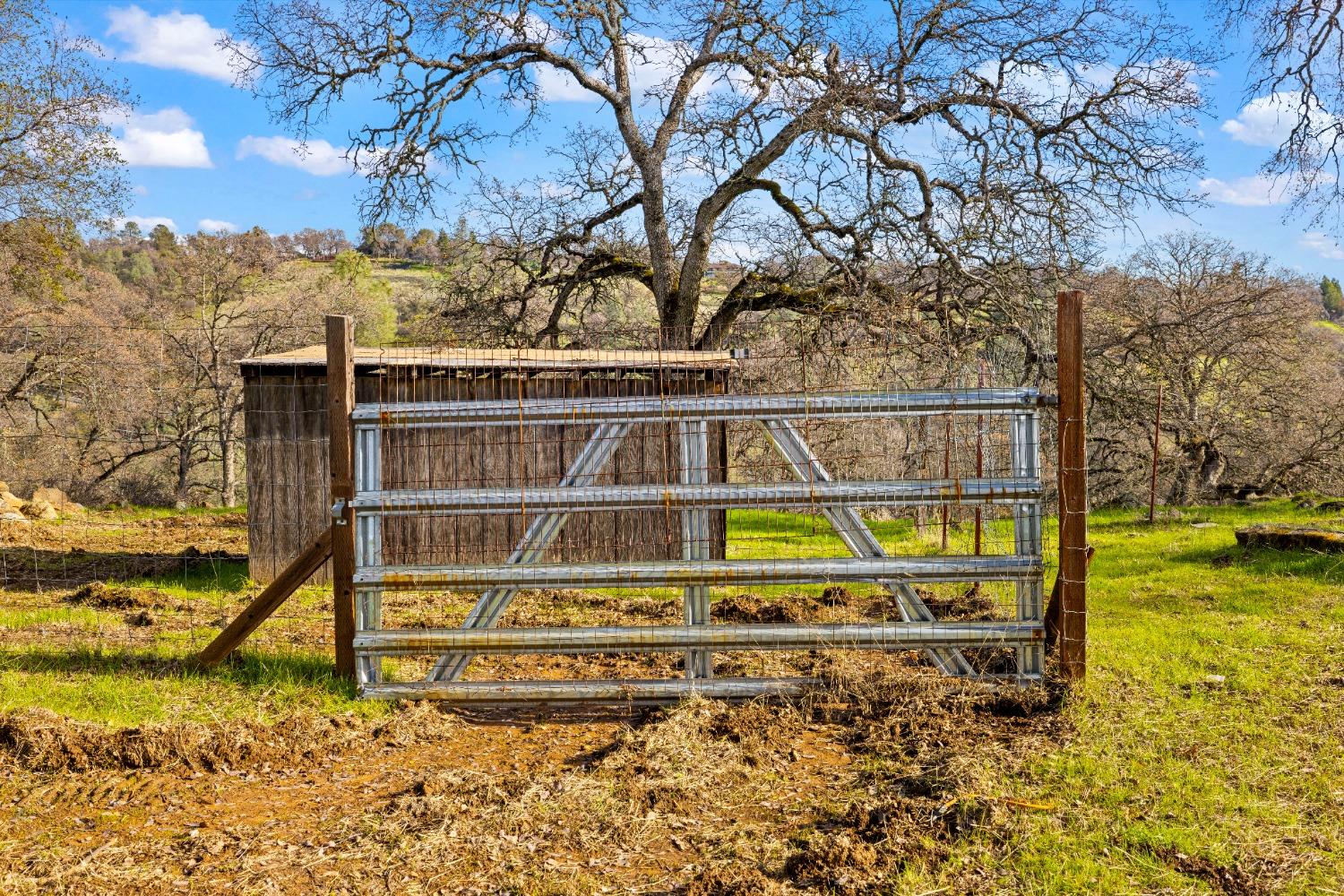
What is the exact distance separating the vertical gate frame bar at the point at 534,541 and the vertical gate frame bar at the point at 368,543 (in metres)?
0.41

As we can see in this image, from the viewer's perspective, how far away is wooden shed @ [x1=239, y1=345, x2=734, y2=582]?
444 inches

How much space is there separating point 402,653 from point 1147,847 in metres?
4.26

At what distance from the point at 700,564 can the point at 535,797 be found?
1.84 metres

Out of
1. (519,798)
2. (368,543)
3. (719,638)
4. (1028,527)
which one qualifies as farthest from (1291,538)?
(368,543)

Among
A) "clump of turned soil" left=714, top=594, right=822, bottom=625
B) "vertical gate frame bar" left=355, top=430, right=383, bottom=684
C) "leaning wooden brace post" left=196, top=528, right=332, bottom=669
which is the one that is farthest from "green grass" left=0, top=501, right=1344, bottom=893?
"clump of turned soil" left=714, top=594, right=822, bottom=625

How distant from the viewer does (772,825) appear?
4324 mm

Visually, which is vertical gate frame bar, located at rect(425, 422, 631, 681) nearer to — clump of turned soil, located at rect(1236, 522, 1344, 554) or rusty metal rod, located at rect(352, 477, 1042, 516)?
rusty metal rod, located at rect(352, 477, 1042, 516)

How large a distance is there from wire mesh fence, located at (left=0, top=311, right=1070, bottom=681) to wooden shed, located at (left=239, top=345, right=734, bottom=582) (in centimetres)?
3

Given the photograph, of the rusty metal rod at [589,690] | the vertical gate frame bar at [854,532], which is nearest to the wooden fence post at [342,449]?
the rusty metal rod at [589,690]

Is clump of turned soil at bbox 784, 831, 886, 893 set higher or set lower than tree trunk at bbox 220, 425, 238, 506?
lower

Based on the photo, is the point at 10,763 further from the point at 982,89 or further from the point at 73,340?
the point at 73,340

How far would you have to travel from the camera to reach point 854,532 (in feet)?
20.0

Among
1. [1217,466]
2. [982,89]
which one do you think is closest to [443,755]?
[982,89]

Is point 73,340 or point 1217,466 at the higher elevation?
point 73,340
